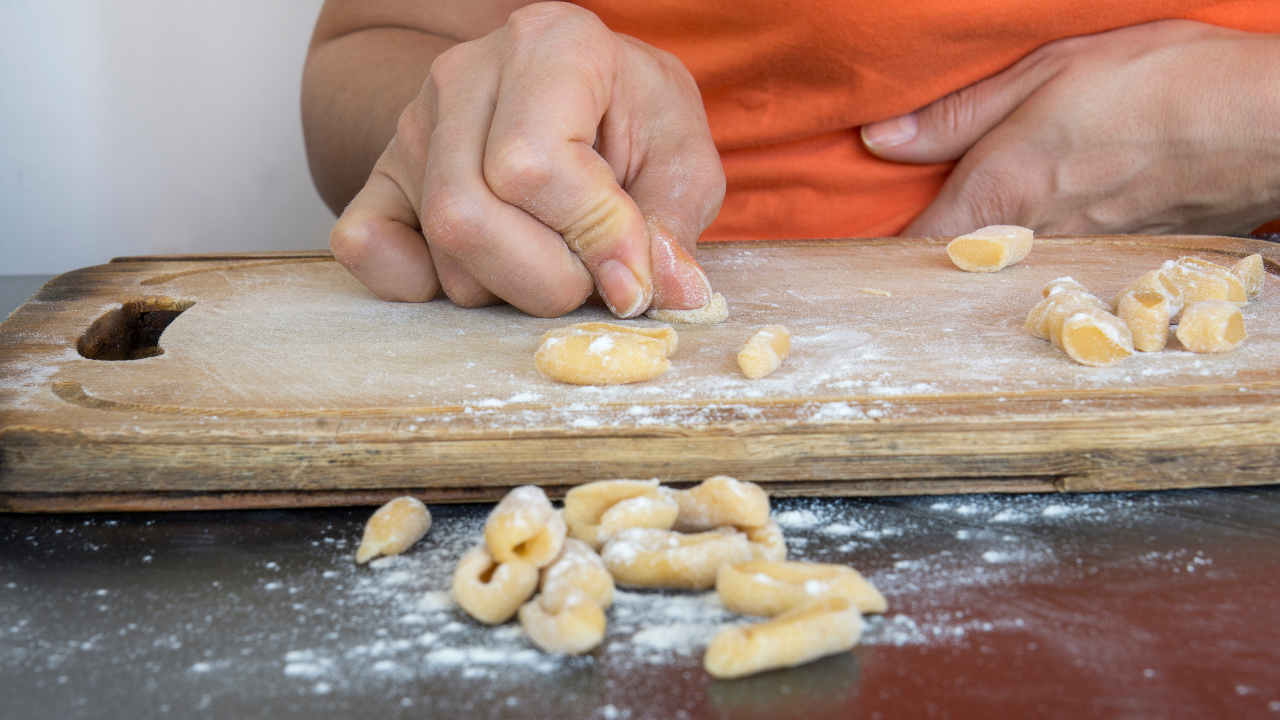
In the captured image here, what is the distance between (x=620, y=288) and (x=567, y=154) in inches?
6.4

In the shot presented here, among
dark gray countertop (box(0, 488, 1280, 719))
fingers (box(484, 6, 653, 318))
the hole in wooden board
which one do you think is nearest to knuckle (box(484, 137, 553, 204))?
fingers (box(484, 6, 653, 318))

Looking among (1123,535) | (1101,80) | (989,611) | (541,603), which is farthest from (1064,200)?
(541,603)

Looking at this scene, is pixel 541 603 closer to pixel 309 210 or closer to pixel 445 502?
pixel 445 502

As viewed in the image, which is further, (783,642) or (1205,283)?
(1205,283)

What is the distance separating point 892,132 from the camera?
5.39 feet

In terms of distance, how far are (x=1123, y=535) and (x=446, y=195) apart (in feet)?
2.29

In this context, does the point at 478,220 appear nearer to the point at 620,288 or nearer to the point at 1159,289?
the point at 620,288

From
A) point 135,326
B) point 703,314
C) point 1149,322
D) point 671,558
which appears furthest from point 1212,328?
point 135,326

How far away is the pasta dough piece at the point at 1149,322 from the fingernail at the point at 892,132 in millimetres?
789

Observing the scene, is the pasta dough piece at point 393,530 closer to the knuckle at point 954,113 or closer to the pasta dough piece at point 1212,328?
the pasta dough piece at point 1212,328

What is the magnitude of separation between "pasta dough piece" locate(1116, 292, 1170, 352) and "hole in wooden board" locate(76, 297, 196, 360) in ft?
3.50

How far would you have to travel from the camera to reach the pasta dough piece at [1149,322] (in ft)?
2.95

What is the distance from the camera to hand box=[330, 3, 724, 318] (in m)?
0.97

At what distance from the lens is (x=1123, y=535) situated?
67 cm
